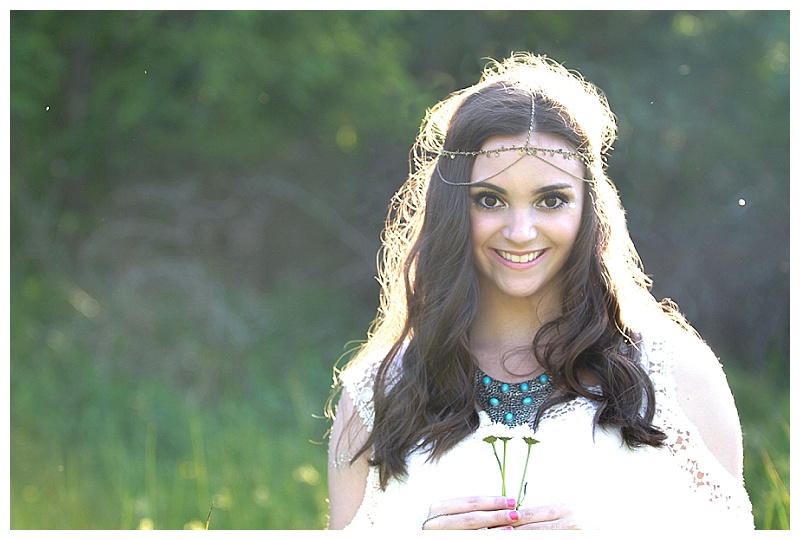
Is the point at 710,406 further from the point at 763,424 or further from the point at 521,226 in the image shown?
the point at 763,424

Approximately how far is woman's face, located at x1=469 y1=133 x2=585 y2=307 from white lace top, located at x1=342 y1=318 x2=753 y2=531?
291mm

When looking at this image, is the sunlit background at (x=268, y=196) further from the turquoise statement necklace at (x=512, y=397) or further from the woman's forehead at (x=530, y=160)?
the woman's forehead at (x=530, y=160)

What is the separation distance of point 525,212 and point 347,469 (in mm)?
696

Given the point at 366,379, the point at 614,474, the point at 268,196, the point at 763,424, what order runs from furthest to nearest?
the point at 268,196 → the point at 763,424 → the point at 366,379 → the point at 614,474

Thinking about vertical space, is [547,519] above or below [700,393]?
below

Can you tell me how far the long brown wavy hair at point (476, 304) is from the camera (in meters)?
1.95

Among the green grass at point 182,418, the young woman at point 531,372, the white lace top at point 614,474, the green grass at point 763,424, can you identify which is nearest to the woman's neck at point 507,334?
the young woman at point 531,372

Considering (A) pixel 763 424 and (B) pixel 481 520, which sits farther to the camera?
(A) pixel 763 424

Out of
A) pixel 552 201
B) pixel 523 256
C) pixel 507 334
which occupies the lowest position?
pixel 507 334

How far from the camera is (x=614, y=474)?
1894mm

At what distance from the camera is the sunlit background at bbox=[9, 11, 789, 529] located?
5184 millimetres

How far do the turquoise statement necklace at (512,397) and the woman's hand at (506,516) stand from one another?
0.64 feet

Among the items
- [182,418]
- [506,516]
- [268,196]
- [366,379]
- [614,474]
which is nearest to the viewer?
[506,516]

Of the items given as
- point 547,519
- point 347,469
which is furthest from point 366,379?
point 547,519
